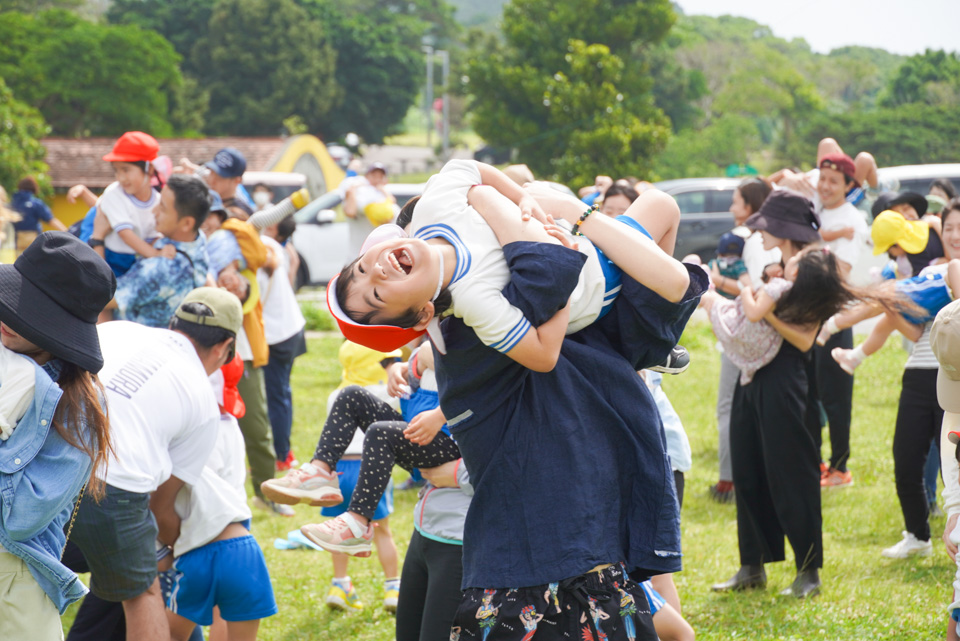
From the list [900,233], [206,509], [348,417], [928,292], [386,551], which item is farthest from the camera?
[900,233]

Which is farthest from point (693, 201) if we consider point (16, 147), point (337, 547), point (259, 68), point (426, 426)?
point (259, 68)

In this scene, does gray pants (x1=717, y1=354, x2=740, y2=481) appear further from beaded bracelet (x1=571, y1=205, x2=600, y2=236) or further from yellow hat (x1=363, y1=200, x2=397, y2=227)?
beaded bracelet (x1=571, y1=205, x2=600, y2=236)

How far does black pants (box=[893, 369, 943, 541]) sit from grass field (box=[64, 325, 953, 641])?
26 centimetres

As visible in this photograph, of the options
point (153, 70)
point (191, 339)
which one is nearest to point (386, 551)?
point (191, 339)

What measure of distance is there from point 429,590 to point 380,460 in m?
0.58

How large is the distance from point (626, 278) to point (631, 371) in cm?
22

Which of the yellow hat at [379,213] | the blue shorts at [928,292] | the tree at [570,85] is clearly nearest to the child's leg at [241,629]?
the blue shorts at [928,292]

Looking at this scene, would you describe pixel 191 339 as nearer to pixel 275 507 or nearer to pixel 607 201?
pixel 607 201

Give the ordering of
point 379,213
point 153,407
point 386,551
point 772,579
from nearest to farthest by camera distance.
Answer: point 153,407, point 386,551, point 772,579, point 379,213

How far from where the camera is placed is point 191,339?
11.5 ft

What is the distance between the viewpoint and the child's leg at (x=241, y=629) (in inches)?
134

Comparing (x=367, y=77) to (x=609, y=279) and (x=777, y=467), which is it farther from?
(x=609, y=279)

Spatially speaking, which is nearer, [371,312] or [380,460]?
[371,312]

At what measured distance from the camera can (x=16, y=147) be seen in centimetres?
2469
